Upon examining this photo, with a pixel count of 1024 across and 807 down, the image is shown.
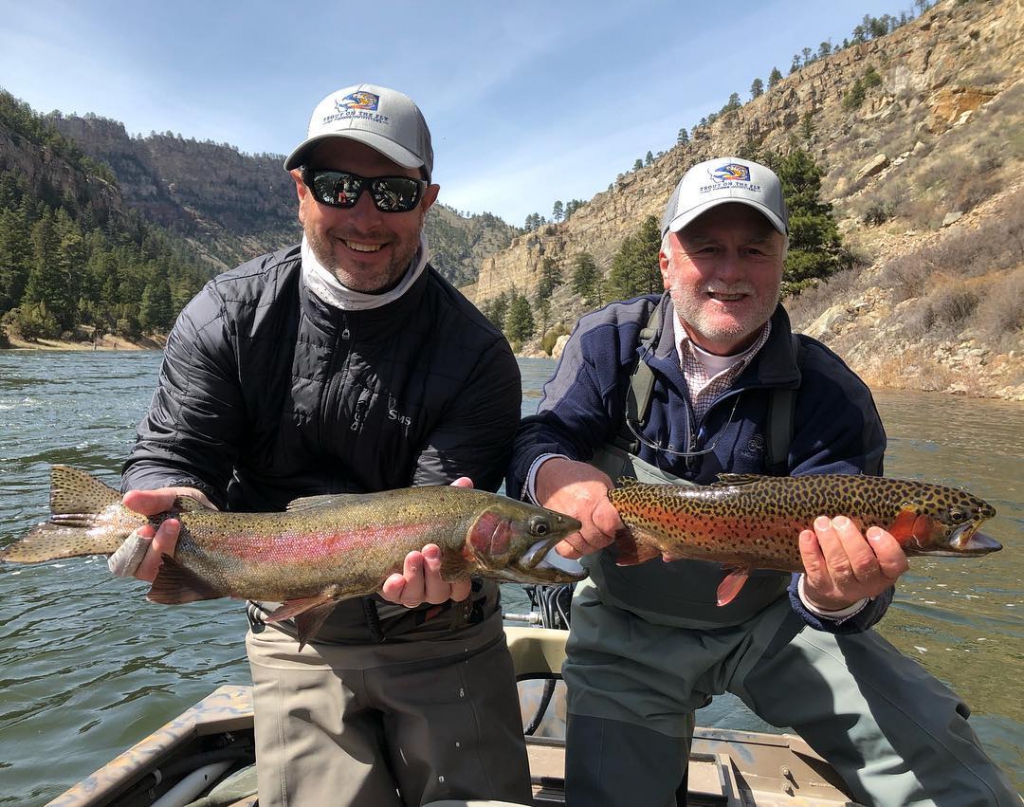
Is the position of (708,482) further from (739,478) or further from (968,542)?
(968,542)

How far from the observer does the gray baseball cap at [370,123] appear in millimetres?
3389

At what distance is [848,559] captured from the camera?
3002 mm

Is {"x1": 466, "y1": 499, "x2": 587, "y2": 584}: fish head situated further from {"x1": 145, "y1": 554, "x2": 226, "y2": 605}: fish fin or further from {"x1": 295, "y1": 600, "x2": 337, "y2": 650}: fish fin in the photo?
{"x1": 145, "y1": 554, "x2": 226, "y2": 605}: fish fin

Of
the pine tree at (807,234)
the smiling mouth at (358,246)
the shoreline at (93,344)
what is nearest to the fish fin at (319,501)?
the smiling mouth at (358,246)

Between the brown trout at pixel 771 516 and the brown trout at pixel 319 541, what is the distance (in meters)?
0.44

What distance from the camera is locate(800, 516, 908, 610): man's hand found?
117 inches

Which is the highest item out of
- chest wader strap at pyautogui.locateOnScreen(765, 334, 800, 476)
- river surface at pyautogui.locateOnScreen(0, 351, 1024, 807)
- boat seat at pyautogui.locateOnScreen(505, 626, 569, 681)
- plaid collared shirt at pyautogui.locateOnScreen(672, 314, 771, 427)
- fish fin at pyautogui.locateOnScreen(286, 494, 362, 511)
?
plaid collared shirt at pyautogui.locateOnScreen(672, 314, 771, 427)

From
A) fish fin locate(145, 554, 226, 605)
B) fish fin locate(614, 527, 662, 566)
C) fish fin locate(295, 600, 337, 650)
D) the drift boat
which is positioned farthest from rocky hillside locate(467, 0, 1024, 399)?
fish fin locate(145, 554, 226, 605)

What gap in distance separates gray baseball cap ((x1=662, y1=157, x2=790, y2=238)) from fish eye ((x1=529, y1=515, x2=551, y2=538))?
5.57 ft

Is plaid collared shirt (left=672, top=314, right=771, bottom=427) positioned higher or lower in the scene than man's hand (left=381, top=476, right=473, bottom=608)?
higher

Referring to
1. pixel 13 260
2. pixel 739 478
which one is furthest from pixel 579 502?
pixel 13 260

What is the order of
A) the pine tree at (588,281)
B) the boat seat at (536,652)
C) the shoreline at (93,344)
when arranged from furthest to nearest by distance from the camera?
the pine tree at (588,281) < the shoreline at (93,344) < the boat seat at (536,652)

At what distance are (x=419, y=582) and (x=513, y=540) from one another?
0.42 metres

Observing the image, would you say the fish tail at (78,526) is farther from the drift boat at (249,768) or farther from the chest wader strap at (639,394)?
the chest wader strap at (639,394)
